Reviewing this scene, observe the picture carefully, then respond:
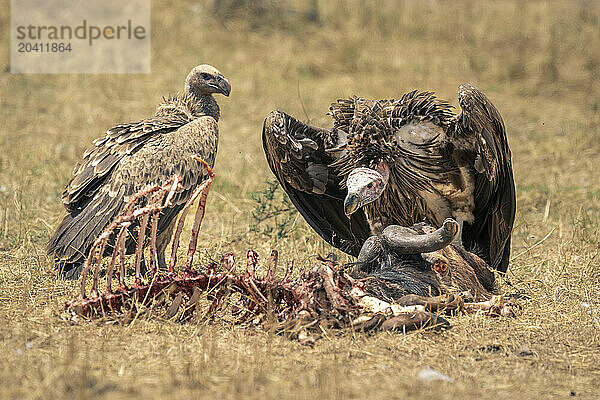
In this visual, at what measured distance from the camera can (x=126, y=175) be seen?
5004mm

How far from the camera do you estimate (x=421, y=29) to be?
12.4 metres

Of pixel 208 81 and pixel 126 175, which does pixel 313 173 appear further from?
pixel 208 81

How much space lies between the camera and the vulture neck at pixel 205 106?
19.2 ft

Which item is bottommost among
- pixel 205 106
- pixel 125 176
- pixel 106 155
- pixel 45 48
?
pixel 125 176

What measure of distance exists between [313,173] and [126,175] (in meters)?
1.19

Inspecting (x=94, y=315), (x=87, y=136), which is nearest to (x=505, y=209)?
(x=94, y=315)

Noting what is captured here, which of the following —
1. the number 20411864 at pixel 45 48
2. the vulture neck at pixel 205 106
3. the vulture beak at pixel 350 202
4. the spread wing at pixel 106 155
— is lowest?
the vulture beak at pixel 350 202

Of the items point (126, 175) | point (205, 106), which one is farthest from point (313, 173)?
point (205, 106)

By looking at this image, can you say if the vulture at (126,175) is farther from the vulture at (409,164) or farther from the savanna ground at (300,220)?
the vulture at (409,164)

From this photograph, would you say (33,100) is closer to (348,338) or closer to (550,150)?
(550,150)

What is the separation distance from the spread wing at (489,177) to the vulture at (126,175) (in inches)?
70.6

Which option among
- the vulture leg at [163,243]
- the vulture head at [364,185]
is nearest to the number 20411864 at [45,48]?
the vulture leg at [163,243]

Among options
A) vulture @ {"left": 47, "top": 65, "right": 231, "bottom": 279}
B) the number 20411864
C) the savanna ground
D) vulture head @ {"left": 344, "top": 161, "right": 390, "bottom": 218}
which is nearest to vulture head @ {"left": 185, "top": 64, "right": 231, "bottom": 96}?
vulture @ {"left": 47, "top": 65, "right": 231, "bottom": 279}

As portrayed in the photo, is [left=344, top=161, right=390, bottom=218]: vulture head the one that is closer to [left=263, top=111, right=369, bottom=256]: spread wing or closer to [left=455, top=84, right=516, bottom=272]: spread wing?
[left=263, top=111, right=369, bottom=256]: spread wing
